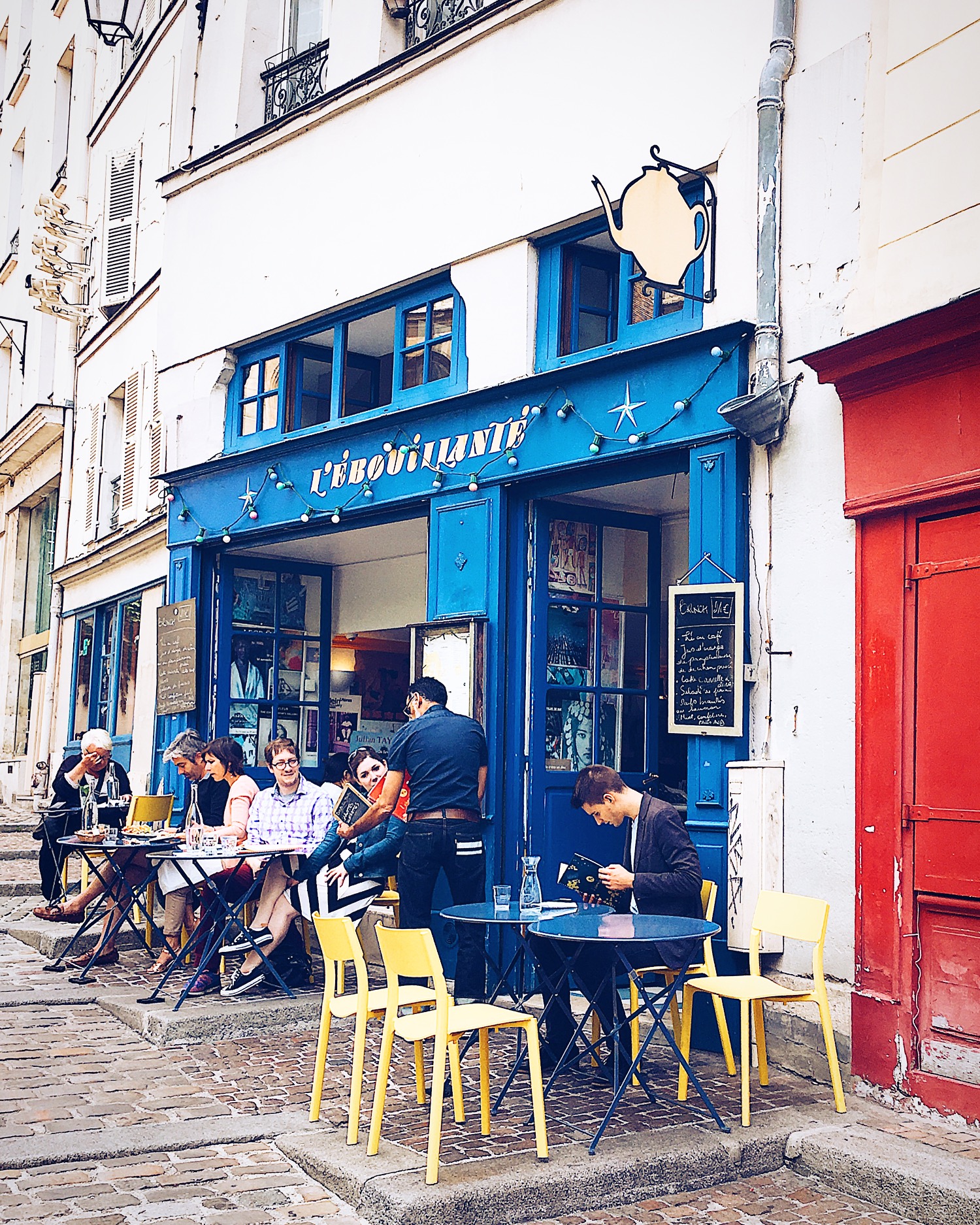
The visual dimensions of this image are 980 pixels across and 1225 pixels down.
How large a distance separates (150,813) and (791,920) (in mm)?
5728

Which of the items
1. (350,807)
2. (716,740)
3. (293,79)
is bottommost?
(350,807)

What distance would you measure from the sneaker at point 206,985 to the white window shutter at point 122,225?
9230mm

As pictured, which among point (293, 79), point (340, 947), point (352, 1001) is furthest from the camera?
point (293, 79)

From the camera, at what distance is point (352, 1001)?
535 centimetres

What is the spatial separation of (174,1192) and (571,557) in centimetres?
476

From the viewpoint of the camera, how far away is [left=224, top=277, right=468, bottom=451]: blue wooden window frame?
29.0 feet

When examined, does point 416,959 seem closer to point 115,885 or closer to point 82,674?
point 115,885

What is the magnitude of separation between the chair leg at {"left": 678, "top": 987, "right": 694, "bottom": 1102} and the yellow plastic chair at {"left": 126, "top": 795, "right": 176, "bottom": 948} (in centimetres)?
505

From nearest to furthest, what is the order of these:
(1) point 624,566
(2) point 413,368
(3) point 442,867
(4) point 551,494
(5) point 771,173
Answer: (5) point 771,173 < (3) point 442,867 < (4) point 551,494 < (1) point 624,566 < (2) point 413,368

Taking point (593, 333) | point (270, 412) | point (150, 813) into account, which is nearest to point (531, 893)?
point (593, 333)

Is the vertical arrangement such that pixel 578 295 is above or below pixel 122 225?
below

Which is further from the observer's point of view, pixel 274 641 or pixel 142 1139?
pixel 274 641

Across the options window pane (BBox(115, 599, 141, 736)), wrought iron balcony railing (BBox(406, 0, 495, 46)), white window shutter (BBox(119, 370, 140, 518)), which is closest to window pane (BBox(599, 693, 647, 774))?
wrought iron balcony railing (BBox(406, 0, 495, 46))

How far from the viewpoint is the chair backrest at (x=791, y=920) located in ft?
18.4
